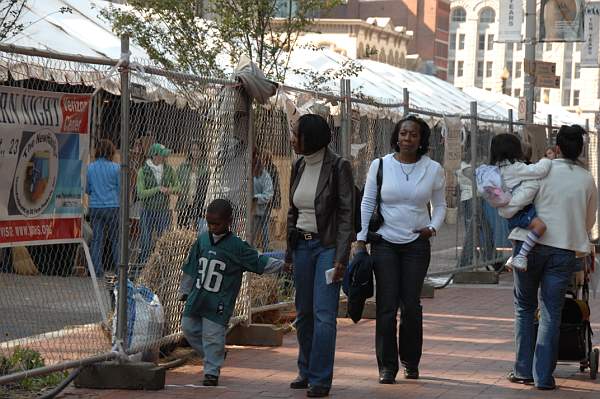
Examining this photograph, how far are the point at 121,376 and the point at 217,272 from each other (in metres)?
0.89

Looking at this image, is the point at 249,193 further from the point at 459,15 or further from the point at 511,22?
the point at 459,15

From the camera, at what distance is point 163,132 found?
9367mm

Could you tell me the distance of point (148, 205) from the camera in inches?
371

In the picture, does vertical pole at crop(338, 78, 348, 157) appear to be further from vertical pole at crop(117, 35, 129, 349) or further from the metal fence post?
vertical pole at crop(117, 35, 129, 349)

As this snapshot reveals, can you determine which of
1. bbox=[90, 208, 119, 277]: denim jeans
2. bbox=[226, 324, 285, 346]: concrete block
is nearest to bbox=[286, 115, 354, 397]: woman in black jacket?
bbox=[90, 208, 119, 277]: denim jeans

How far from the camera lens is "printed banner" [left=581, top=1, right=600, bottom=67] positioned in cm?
2888

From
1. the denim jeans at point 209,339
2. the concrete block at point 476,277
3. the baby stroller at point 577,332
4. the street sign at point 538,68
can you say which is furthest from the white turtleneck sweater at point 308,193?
the street sign at point 538,68

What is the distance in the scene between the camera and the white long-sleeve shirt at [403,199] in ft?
29.0

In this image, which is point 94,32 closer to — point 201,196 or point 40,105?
point 201,196

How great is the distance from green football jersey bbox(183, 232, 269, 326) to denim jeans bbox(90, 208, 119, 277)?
49.7 inches

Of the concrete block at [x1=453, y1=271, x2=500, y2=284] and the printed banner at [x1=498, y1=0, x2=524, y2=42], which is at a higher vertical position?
the printed banner at [x1=498, y1=0, x2=524, y2=42]

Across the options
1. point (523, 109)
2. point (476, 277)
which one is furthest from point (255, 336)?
point (523, 109)

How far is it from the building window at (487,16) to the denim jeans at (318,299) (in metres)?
131

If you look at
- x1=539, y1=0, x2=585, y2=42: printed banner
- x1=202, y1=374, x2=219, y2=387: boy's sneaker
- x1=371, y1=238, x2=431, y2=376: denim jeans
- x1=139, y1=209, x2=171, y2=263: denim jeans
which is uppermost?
x1=539, y1=0, x2=585, y2=42: printed banner
